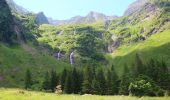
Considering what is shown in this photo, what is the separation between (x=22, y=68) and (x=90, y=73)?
89.3 meters

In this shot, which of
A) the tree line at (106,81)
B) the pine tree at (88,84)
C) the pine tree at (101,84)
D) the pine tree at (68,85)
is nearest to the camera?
the tree line at (106,81)

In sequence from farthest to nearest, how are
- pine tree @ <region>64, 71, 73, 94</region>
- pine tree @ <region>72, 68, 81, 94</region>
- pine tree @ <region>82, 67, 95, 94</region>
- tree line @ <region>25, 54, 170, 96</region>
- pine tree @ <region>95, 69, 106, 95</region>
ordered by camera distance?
pine tree @ <region>72, 68, 81, 94</region>, pine tree @ <region>64, 71, 73, 94</region>, pine tree @ <region>95, 69, 106, 95</region>, pine tree @ <region>82, 67, 95, 94</region>, tree line @ <region>25, 54, 170, 96</region>

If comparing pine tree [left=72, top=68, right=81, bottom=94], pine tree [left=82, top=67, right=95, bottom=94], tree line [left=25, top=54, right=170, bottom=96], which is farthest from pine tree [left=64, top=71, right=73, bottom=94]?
pine tree [left=82, top=67, right=95, bottom=94]

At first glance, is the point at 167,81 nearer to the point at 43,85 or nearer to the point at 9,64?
the point at 43,85

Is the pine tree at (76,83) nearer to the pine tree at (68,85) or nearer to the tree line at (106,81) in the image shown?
the tree line at (106,81)

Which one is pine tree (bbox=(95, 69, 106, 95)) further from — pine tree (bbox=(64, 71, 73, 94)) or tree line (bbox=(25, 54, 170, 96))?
pine tree (bbox=(64, 71, 73, 94))

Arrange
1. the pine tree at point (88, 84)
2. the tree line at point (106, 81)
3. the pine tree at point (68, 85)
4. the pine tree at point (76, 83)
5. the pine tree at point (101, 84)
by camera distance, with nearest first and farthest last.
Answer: the tree line at point (106, 81)
the pine tree at point (88, 84)
the pine tree at point (101, 84)
the pine tree at point (68, 85)
the pine tree at point (76, 83)

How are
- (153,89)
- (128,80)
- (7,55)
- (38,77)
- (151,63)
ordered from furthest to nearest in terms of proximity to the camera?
(7,55), (38,77), (151,63), (128,80), (153,89)

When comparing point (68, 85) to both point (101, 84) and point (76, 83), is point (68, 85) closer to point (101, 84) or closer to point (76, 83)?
point (76, 83)

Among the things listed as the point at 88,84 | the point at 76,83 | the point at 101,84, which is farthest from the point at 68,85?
the point at 101,84

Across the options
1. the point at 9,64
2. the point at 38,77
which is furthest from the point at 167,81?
the point at 9,64

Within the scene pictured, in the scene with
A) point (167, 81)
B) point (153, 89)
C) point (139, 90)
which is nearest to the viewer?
point (139, 90)

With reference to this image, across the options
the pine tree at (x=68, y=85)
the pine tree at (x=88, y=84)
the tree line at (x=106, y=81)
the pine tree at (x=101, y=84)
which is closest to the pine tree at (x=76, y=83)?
the tree line at (x=106, y=81)

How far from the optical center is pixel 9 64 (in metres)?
180
